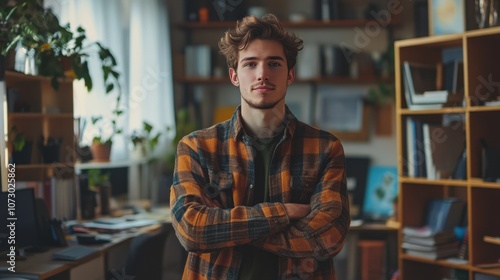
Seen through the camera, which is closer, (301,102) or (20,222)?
(20,222)

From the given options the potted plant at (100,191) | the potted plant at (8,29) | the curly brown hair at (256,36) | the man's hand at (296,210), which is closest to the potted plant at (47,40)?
the potted plant at (8,29)

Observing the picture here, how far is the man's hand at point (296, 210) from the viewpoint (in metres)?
2.01

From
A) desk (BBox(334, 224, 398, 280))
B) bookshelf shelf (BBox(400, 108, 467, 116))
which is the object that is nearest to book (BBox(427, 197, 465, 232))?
bookshelf shelf (BBox(400, 108, 467, 116))

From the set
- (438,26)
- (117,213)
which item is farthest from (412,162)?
(117,213)

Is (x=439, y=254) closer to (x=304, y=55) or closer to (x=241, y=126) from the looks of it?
(x=241, y=126)

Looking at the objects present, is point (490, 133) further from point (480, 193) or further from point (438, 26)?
point (438, 26)

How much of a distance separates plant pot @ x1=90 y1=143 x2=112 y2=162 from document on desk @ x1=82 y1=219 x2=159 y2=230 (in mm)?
757

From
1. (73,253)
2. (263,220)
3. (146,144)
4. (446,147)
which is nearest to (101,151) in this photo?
Result: (146,144)

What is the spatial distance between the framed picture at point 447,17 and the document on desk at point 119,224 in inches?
75.6

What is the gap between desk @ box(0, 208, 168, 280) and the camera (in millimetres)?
2748

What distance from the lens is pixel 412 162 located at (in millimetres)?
3717

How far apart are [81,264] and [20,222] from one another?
0.33m

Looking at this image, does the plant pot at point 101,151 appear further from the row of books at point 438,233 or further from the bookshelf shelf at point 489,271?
the bookshelf shelf at point 489,271

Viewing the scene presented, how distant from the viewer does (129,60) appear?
5.26m
